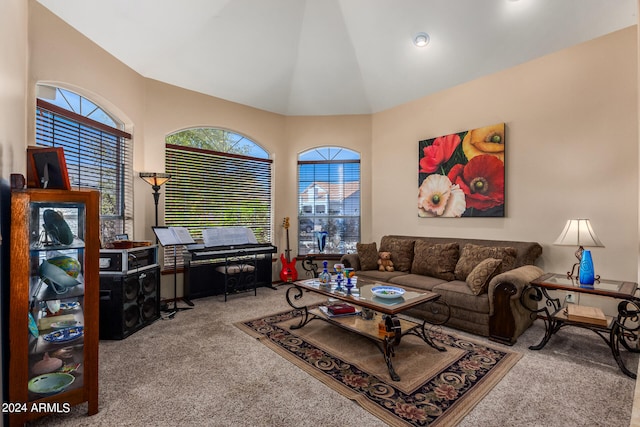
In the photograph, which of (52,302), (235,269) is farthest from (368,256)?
(52,302)

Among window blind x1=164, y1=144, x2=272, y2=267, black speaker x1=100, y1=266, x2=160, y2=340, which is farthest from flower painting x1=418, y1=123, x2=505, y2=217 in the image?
black speaker x1=100, y1=266, x2=160, y2=340

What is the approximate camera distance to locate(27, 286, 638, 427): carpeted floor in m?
1.92

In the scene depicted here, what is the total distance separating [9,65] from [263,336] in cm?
288

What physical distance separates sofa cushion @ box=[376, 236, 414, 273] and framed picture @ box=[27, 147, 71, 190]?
3863mm

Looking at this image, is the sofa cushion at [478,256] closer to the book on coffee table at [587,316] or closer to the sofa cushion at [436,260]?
the sofa cushion at [436,260]

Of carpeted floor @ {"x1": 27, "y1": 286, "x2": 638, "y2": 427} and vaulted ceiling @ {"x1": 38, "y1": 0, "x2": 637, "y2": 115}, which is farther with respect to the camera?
vaulted ceiling @ {"x1": 38, "y1": 0, "x2": 637, "y2": 115}

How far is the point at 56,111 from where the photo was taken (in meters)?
3.16

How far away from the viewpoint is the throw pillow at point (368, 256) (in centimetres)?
462

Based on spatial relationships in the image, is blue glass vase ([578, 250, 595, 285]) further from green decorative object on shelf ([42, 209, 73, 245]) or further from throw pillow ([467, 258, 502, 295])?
green decorative object on shelf ([42, 209, 73, 245])

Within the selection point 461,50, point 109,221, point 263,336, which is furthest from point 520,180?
point 109,221

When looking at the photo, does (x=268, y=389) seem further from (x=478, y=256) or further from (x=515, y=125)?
(x=515, y=125)

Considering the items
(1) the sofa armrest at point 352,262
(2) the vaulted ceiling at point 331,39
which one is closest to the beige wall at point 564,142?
(2) the vaulted ceiling at point 331,39

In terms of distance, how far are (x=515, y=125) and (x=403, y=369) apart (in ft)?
10.9

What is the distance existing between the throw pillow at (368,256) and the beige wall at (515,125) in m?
0.73
